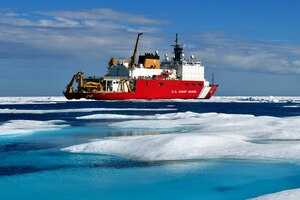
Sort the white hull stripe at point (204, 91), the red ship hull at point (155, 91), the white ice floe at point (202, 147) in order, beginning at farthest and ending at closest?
1. the white hull stripe at point (204, 91)
2. the red ship hull at point (155, 91)
3. the white ice floe at point (202, 147)

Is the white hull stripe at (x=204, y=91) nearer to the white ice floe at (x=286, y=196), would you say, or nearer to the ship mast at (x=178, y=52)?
the ship mast at (x=178, y=52)

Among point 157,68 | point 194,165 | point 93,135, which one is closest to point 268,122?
point 93,135

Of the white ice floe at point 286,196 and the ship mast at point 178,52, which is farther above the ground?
the ship mast at point 178,52

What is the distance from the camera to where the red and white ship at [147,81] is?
6856cm

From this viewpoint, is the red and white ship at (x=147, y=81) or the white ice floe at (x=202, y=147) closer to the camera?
the white ice floe at (x=202, y=147)

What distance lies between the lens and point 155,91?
228 ft

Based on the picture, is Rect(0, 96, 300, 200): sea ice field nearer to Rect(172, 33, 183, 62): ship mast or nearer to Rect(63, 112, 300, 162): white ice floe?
Rect(63, 112, 300, 162): white ice floe

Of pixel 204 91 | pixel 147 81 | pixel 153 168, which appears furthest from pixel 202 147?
pixel 204 91

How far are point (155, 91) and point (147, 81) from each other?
2.23 m

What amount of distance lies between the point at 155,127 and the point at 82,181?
12795mm

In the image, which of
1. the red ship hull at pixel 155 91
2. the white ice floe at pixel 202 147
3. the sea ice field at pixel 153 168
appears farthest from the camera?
the red ship hull at pixel 155 91

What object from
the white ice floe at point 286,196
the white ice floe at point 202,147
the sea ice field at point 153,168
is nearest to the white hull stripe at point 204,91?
the white ice floe at point 202,147

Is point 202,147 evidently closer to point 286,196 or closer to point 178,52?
point 286,196

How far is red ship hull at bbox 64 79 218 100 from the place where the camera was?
68062 mm
